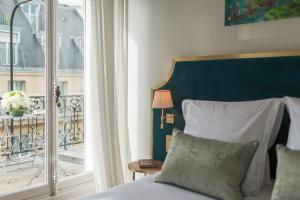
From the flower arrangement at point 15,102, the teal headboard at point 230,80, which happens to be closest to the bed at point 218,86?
the teal headboard at point 230,80

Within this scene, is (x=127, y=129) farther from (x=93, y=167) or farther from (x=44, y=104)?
(x=44, y=104)

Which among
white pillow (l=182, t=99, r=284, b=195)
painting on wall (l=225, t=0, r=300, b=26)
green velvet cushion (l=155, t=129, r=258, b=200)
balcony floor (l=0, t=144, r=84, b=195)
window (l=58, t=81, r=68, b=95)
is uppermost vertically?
painting on wall (l=225, t=0, r=300, b=26)

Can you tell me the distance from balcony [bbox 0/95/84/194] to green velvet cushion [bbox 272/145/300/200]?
198 cm

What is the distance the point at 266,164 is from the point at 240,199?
40cm

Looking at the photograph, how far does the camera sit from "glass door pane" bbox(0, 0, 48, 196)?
2.45 m

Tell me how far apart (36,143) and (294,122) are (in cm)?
208

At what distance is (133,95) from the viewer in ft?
10.3

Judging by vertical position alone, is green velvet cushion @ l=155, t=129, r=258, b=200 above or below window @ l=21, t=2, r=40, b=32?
below

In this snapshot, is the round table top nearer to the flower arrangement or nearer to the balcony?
the balcony

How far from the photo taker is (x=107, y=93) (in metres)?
2.87

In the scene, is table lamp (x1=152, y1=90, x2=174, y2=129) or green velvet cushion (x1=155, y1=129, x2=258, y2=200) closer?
green velvet cushion (x1=155, y1=129, x2=258, y2=200)

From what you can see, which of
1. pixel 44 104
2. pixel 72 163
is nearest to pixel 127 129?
pixel 72 163

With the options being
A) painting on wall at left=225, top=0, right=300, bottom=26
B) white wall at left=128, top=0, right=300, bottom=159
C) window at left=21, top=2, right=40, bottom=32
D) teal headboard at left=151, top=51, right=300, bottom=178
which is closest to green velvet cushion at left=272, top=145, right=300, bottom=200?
teal headboard at left=151, top=51, right=300, bottom=178

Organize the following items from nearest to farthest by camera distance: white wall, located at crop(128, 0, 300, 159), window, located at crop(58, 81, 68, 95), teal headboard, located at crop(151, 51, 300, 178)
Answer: teal headboard, located at crop(151, 51, 300, 178) < white wall, located at crop(128, 0, 300, 159) < window, located at crop(58, 81, 68, 95)
